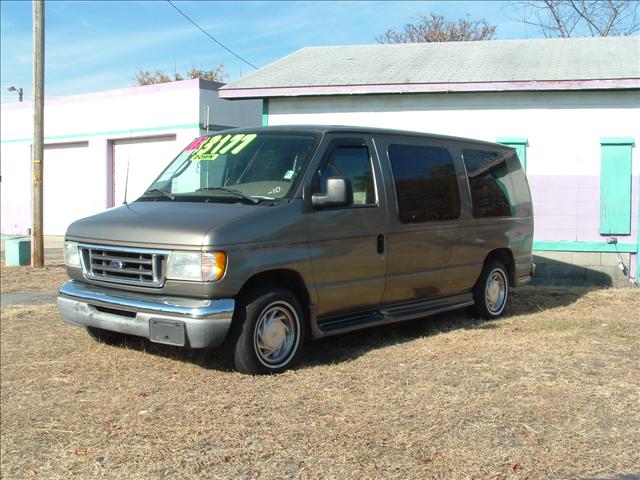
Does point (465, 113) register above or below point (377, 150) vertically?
above

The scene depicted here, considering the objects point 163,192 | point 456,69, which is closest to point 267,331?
point 163,192

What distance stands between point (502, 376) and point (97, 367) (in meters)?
3.27

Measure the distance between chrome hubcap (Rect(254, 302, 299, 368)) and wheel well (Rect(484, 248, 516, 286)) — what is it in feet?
10.7

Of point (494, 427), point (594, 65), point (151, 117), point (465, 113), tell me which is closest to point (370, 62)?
point (465, 113)

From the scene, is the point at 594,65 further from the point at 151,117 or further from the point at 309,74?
the point at 151,117

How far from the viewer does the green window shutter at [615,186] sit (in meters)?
11.0

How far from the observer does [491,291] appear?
27.2 feet

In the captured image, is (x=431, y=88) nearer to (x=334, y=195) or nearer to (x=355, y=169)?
(x=355, y=169)

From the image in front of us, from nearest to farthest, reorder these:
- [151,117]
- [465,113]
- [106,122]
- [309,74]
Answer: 1. [465,113]
2. [309,74]
3. [151,117]
4. [106,122]

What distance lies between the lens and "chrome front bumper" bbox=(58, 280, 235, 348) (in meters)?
5.11

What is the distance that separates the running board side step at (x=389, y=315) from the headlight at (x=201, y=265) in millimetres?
1165

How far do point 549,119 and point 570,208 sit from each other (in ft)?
4.73

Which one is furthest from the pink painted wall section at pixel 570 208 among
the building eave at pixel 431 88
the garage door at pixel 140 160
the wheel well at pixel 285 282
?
the garage door at pixel 140 160

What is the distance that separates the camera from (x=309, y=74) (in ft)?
42.3
